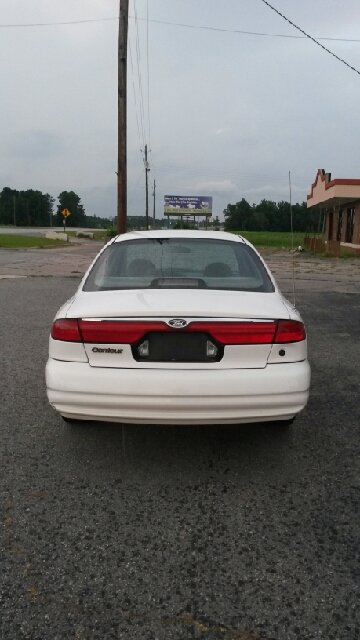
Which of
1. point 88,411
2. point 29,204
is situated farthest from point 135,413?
point 29,204

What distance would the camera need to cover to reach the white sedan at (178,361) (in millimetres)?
3088

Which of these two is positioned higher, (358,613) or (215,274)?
(215,274)

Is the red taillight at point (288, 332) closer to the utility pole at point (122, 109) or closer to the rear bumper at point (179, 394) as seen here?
the rear bumper at point (179, 394)

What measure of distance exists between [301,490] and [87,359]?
144 centimetres

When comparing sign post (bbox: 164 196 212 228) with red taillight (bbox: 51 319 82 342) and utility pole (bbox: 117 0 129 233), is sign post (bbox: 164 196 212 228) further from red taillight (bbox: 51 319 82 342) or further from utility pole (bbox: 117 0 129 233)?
red taillight (bbox: 51 319 82 342)

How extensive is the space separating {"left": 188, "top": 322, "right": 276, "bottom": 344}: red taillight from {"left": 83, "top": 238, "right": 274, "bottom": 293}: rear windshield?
0.56 metres

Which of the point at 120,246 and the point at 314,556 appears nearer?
the point at 314,556

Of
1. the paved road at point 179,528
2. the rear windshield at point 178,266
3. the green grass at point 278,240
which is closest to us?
the paved road at point 179,528

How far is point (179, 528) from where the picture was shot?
2.79 metres

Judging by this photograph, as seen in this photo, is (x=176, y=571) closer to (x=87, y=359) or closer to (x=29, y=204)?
(x=87, y=359)

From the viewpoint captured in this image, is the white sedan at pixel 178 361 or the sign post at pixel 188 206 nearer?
the white sedan at pixel 178 361

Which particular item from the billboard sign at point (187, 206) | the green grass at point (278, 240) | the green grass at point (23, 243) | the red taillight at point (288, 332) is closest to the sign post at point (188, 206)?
the billboard sign at point (187, 206)

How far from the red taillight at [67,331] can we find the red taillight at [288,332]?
1.16 metres

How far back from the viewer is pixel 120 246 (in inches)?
173
